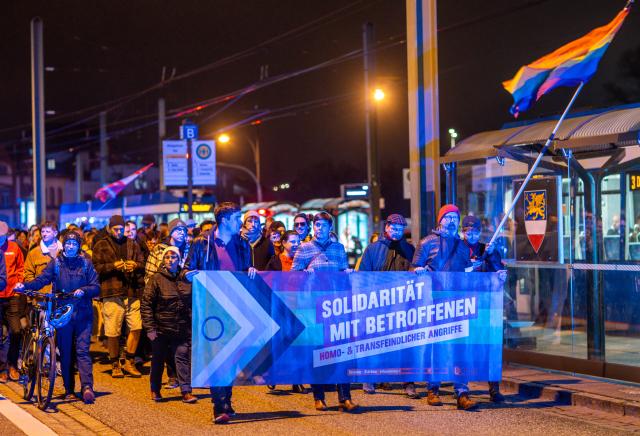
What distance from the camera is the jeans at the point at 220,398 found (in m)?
8.27

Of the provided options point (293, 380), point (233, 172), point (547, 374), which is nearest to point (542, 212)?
point (547, 374)

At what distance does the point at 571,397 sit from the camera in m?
9.09

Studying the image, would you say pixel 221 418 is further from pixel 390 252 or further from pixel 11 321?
pixel 11 321

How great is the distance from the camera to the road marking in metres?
7.94

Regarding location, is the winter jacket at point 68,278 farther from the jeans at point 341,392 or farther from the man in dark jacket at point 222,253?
the jeans at point 341,392

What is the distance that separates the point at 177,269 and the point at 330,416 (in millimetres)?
2323

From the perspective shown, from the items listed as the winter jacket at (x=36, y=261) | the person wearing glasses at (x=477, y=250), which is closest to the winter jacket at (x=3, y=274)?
the winter jacket at (x=36, y=261)

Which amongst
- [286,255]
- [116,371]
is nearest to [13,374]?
[116,371]

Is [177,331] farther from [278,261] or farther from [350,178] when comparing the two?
[350,178]

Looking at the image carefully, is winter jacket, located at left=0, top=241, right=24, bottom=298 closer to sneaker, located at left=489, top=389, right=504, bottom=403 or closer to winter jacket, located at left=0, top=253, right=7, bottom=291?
winter jacket, located at left=0, top=253, right=7, bottom=291

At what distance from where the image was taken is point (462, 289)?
8.89m

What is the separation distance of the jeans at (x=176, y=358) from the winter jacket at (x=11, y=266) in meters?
2.46

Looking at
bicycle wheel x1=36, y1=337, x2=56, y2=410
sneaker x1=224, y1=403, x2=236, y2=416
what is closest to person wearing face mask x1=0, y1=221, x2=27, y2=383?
bicycle wheel x1=36, y1=337, x2=56, y2=410

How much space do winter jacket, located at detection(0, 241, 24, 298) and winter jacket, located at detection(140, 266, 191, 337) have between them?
2322mm
